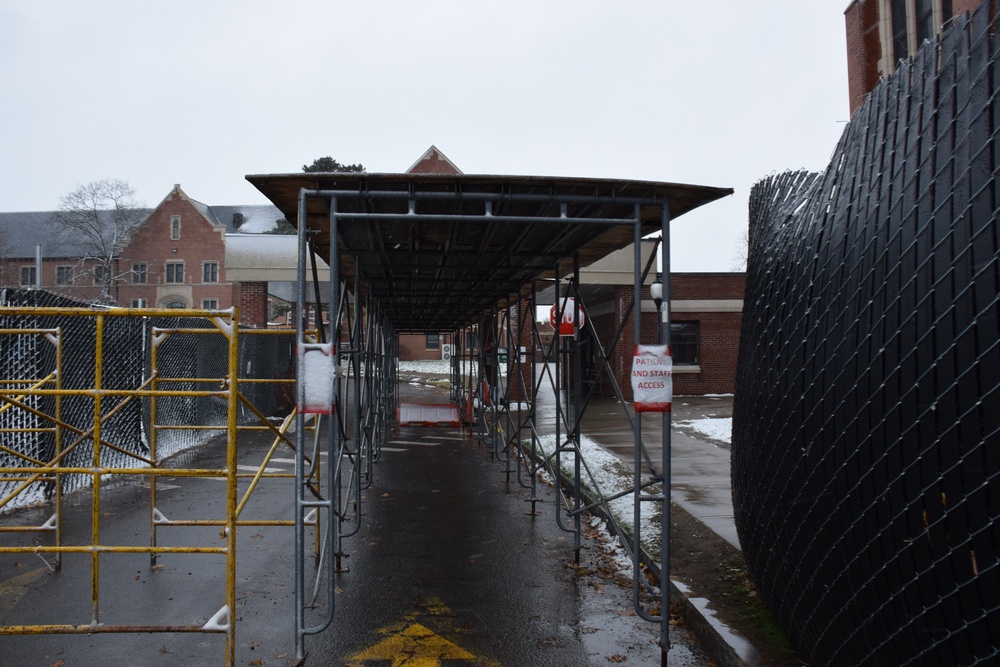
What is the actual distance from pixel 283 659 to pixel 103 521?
15.6ft

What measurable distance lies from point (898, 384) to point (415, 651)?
132 inches

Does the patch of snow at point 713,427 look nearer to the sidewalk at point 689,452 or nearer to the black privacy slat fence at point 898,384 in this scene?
the sidewalk at point 689,452

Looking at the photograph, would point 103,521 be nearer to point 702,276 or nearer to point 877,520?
point 877,520

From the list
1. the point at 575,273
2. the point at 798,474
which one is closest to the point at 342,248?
the point at 575,273

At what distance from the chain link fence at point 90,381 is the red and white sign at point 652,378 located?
307 cm

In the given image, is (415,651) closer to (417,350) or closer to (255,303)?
(255,303)

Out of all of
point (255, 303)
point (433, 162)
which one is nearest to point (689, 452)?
point (255, 303)

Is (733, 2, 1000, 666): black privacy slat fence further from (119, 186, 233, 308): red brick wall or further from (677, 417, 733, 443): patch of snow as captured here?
(119, 186, 233, 308): red brick wall

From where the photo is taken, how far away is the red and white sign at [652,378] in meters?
5.05

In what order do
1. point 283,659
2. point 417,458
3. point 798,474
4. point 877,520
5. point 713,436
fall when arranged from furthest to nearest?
point 713,436 < point 417,458 < point 283,659 < point 798,474 < point 877,520

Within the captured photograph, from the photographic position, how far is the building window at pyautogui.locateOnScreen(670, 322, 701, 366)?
24938 millimetres

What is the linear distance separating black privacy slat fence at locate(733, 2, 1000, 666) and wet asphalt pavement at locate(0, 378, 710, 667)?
5.19 feet

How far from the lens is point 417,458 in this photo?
13539 millimetres

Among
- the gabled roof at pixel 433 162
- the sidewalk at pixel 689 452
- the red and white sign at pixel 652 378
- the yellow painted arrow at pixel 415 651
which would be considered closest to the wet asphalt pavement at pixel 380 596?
the yellow painted arrow at pixel 415 651
